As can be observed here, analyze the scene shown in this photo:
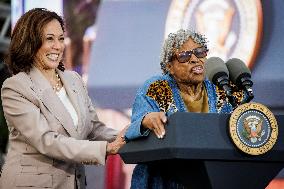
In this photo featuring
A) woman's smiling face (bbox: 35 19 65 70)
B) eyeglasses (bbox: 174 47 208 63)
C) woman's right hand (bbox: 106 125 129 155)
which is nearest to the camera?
eyeglasses (bbox: 174 47 208 63)

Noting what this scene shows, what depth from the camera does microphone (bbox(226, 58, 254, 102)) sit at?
299 centimetres

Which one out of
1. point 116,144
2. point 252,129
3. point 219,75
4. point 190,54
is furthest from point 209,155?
point 116,144

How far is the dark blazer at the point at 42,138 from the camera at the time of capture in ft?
11.1

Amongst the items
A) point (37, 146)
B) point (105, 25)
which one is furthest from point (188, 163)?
point (105, 25)

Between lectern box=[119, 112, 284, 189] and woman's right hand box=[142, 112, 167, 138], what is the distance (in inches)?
0.9

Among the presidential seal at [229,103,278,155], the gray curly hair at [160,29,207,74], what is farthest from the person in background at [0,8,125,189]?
the presidential seal at [229,103,278,155]

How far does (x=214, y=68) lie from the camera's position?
3.04m

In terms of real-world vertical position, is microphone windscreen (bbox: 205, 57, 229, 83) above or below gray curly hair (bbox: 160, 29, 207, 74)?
below

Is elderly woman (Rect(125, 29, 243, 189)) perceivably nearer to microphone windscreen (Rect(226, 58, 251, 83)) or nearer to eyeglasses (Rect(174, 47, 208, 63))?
eyeglasses (Rect(174, 47, 208, 63))

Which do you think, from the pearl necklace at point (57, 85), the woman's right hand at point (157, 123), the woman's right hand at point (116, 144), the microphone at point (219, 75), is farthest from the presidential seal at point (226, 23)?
the woman's right hand at point (157, 123)

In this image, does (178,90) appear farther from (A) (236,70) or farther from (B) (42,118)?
(B) (42,118)

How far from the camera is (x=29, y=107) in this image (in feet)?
11.2

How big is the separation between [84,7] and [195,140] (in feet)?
8.97

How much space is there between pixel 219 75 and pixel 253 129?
339 mm
